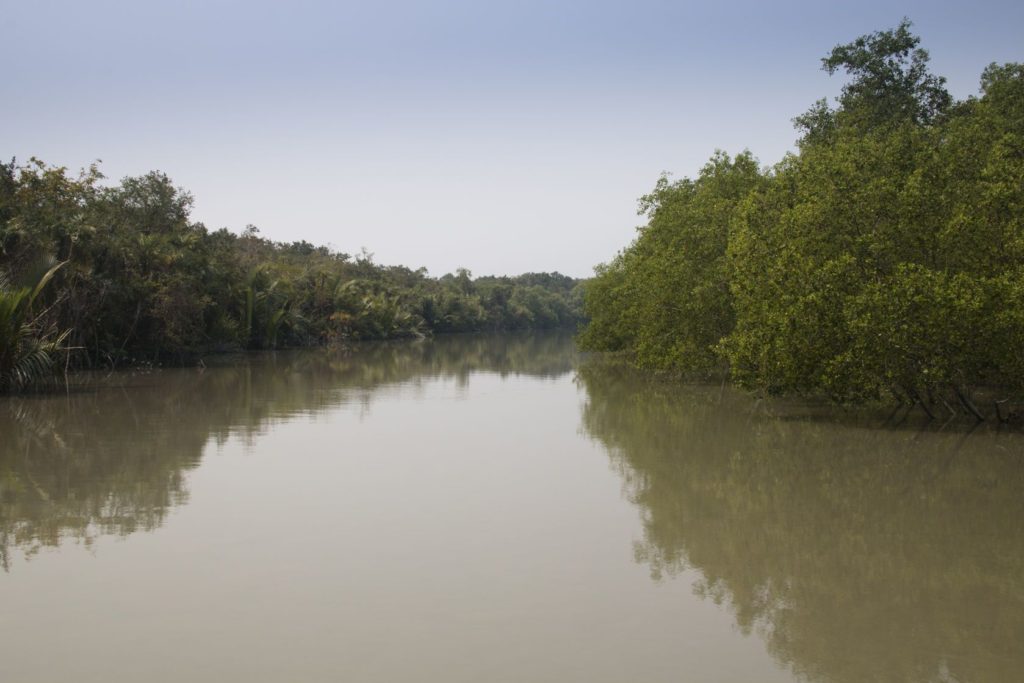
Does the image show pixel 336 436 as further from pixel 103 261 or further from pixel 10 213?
pixel 103 261

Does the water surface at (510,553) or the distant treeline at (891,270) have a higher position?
the distant treeline at (891,270)

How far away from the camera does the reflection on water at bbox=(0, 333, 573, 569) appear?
33.5 feet

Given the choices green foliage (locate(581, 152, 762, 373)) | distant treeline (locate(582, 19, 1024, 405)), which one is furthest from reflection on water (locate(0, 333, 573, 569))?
distant treeline (locate(582, 19, 1024, 405))

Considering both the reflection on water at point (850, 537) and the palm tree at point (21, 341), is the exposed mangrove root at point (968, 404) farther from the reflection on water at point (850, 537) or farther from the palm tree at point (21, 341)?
the palm tree at point (21, 341)

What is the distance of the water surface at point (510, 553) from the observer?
20.6ft

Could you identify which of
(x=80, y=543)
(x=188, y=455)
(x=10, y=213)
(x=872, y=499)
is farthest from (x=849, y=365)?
(x=10, y=213)

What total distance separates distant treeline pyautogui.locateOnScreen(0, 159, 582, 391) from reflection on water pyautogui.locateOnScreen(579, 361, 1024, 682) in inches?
607

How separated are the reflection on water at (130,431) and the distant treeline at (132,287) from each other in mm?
1936

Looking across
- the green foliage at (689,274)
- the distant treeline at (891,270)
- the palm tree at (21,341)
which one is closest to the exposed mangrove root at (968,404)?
the distant treeline at (891,270)

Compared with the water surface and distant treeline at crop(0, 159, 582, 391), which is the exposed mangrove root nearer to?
the water surface

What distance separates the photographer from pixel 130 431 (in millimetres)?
17094

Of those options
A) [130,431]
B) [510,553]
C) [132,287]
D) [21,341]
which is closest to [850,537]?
[510,553]

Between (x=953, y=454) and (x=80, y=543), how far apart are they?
12.4 m

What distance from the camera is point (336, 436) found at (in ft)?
56.0
